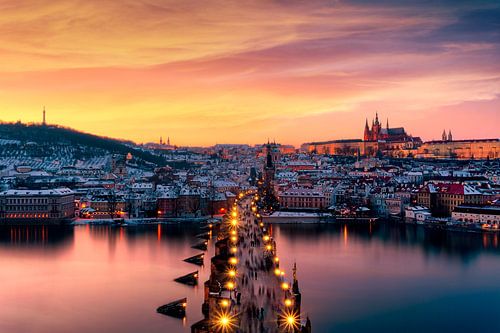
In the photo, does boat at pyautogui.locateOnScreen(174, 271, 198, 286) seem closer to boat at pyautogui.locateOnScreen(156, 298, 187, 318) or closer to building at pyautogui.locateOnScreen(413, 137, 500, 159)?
boat at pyautogui.locateOnScreen(156, 298, 187, 318)

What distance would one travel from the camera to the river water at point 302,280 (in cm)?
805

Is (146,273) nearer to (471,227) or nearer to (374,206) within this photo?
(471,227)

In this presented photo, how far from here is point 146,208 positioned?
21.0 meters

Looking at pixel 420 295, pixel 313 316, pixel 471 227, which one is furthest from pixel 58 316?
pixel 471 227

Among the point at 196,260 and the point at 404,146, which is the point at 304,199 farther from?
the point at 404,146

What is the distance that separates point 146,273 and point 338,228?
7.90 metres

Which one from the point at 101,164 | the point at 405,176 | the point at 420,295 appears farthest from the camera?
the point at 101,164

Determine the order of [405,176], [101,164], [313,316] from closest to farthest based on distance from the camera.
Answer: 1. [313,316]
2. [405,176]
3. [101,164]

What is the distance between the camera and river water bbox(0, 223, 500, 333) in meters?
8.05

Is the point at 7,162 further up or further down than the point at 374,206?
further up

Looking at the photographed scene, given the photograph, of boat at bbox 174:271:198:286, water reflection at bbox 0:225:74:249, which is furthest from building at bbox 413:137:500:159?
boat at bbox 174:271:198:286

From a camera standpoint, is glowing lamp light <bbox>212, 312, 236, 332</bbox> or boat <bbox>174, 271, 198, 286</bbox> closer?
glowing lamp light <bbox>212, 312, 236, 332</bbox>

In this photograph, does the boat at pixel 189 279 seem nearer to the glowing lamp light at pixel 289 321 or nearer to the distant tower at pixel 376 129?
the glowing lamp light at pixel 289 321

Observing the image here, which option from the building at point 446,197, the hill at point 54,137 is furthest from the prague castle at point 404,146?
the building at point 446,197
